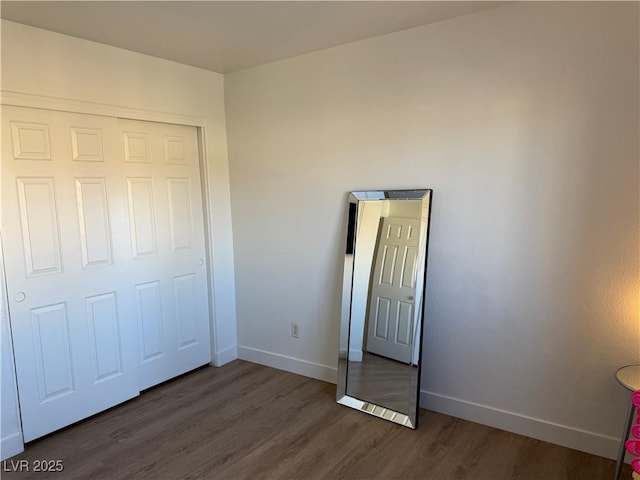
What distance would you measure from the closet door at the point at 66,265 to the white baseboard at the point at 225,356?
2.48 feet

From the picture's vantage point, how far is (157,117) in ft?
10.2

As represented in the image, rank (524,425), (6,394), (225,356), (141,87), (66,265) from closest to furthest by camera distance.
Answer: (6,394), (524,425), (66,265), (141,87), (225,356)

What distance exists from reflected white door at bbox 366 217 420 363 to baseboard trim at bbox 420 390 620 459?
15.4 inches

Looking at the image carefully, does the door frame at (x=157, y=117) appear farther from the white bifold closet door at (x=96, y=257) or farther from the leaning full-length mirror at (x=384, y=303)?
the leaning full-length mirror at (x=384, y=303)

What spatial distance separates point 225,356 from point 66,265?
1.57m

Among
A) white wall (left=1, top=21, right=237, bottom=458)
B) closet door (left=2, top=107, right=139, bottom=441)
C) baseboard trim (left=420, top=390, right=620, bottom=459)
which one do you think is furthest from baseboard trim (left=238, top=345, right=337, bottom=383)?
closet door (left=2, top=107, right=139, bottom=441)

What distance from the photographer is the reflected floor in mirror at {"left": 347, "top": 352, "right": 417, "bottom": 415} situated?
2740mm

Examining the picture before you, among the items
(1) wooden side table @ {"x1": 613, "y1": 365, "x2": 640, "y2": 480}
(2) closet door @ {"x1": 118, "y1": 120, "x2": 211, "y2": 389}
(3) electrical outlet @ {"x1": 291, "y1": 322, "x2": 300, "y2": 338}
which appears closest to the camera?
(1) wooden side table @ {"x1": 613, "y1": 365, "x2": 640, "y2": 480}

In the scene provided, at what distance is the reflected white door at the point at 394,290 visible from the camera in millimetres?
2727

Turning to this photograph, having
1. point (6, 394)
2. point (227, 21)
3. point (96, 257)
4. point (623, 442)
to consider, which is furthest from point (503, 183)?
point (6, 394)

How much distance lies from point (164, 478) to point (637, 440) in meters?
2.24

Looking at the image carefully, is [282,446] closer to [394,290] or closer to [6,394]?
[394,290]

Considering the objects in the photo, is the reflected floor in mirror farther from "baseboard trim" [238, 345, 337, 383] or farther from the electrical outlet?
the electrical outlet

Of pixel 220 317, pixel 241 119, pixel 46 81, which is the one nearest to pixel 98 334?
pixel 220 317
